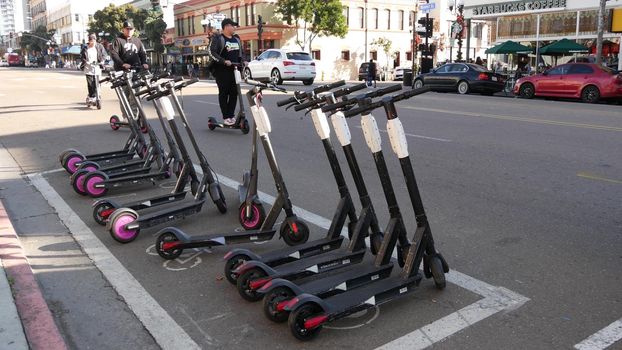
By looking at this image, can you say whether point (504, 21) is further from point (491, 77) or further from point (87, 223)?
point (87, 223)

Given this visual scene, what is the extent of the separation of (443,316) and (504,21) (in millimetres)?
35003

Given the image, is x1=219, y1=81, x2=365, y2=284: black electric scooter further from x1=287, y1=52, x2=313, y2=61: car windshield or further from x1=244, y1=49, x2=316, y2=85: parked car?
x1=287, y1=52, x2=313, y2=61: car windshield

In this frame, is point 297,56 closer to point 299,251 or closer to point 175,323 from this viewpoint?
point 299,251

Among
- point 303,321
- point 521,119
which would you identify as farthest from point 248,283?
point 521,119

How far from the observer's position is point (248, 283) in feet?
12.4

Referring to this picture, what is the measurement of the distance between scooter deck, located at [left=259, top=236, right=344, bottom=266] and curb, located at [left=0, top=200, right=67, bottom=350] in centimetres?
140

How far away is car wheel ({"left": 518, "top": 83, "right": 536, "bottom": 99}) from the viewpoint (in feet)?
73.6

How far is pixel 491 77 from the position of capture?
2456cm

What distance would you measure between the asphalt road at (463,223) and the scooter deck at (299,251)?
37cm

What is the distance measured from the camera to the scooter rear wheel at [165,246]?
4539mm

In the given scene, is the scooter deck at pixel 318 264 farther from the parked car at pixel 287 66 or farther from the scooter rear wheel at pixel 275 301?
the parked car at pixel 287 66

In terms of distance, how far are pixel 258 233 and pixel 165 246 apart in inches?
29.7

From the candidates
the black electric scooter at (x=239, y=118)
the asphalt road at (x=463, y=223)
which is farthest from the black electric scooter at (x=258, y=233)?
the black electric scooter at (x=239, y=118)

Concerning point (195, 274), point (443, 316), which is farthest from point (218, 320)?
point (443, 316)
